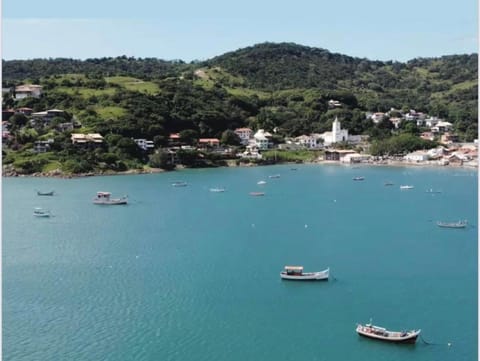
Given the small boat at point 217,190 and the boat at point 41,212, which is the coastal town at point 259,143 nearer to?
the small boat at point 217,190

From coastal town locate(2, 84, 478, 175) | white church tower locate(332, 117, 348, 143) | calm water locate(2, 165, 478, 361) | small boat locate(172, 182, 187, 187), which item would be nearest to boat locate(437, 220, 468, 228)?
calm water locate(2, 165, 478, 361)

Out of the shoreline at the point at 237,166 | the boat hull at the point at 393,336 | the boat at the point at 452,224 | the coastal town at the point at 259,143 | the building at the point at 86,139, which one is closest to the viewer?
the boat hull at the point at 393,336

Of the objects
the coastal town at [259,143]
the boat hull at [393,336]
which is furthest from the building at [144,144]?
the boat hull at [393,336]

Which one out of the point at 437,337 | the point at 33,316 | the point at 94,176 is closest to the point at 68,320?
the point at 33,316

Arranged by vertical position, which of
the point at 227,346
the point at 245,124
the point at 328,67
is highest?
the point at 328,67

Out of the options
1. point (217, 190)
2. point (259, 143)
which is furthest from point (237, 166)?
point (217, 190)

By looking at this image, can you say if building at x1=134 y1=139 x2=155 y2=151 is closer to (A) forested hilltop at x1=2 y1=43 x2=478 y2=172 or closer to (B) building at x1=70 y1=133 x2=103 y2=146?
(A) forested hilltop at x1=2 y1=43 x2=478 y2=172

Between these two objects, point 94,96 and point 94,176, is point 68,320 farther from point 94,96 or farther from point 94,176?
point 94,96
